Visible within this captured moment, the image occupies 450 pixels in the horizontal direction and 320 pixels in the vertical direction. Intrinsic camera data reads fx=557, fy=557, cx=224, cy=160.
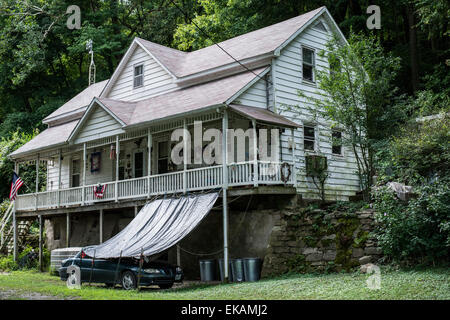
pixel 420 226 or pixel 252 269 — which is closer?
pixel 420 226

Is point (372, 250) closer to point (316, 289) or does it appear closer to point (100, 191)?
point (316, 289)

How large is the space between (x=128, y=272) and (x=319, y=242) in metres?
5.82

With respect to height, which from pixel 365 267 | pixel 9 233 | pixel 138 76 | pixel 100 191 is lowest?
pixel 365 267

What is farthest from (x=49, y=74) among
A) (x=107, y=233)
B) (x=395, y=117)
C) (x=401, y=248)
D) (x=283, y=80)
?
(x=401, y=248)

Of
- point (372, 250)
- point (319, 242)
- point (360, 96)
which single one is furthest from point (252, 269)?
point (360, 96)

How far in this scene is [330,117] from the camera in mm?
21094

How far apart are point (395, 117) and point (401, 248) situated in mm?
7395

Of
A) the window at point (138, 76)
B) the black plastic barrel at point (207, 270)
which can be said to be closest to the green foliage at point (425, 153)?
the black plastic barrel at point (207, 270)

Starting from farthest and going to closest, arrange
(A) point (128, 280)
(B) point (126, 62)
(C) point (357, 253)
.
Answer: (B) point (126, 62) < (A) point (128, 280) < (C) point (357, 253)

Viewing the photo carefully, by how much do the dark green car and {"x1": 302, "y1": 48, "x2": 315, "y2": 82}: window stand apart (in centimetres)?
1003

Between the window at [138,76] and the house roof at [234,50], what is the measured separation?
1.13 metres

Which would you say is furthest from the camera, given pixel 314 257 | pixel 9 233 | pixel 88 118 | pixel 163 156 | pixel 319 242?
pixel 9 233

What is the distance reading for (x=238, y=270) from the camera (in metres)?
Answer: 17.3

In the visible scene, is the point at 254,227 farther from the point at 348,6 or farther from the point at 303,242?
the point at 348,6
